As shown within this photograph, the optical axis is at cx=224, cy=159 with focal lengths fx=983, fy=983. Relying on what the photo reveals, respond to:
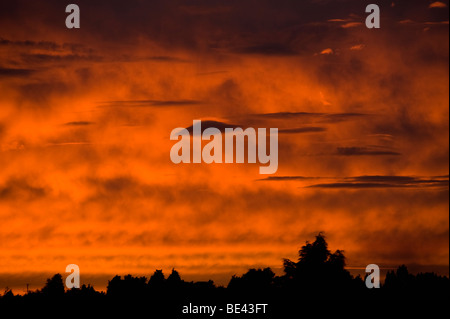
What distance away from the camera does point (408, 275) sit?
330 ft

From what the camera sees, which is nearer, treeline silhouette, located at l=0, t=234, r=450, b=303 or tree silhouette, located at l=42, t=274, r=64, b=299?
treeline silhouette, located at l=0, t=234, r=450, b=303

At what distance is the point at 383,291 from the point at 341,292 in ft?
12.9

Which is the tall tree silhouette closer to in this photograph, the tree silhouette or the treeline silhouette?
the treeline silhouette

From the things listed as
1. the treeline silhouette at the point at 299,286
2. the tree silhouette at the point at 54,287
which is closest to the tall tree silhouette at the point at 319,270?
the treeline silhouette at the point at 299,286

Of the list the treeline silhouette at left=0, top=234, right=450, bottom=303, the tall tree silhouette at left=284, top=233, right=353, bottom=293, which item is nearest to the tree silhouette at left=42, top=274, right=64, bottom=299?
the treeline silhouette at left=0, top=234, right=450, bottom=303

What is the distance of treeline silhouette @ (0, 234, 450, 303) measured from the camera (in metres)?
92.6

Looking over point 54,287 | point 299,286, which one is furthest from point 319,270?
point 54,287

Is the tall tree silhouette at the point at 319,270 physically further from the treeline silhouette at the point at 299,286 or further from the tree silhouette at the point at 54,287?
the tree silhouette at the point at 54,287

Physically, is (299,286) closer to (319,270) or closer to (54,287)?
(319,270)

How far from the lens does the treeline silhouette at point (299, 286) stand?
92.6m
